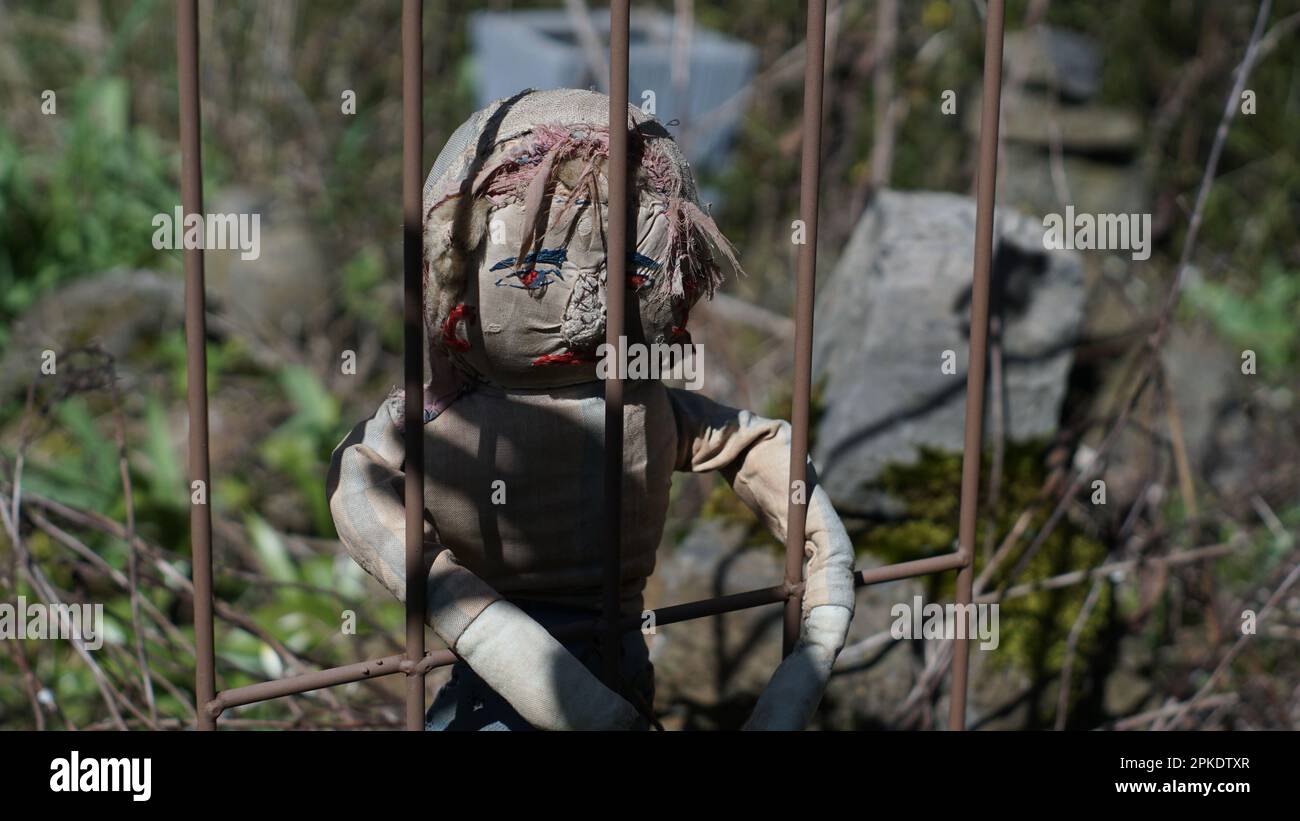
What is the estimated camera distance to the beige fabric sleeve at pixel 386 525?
130 cm

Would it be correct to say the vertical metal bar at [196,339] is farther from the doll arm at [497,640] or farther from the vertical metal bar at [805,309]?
the vertical metal bar at [805,309]

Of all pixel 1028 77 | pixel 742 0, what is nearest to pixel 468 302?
pixel 1028 77

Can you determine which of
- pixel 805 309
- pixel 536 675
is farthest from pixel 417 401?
pixel 805 309

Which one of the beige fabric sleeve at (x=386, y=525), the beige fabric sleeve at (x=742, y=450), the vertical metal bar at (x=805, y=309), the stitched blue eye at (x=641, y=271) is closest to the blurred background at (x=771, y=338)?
the beige fabric sleeve at (x=386, y=525)

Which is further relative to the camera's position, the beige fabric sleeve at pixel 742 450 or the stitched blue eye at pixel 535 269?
the beige fabric sleeve at pixel 742 450

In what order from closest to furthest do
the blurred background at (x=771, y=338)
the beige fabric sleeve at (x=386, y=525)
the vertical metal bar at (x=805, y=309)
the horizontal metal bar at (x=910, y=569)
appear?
the beige fabric sleeve at (x=386, y=525) < the vertical metal bar at (x=805, y=309) < the horizontal metal bar at (x=910, y=569) < the blurred background at (x=771, y=338)

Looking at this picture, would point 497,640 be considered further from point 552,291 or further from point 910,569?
point 910,569

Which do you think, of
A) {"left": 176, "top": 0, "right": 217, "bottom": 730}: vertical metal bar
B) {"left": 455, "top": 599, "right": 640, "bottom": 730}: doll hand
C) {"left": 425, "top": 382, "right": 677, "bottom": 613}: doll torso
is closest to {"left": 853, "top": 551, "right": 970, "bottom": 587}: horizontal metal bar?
{"left": 425, "top": 382, "right": 677, "bottom": 613}: doll torso

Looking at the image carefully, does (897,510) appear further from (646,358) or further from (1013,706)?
(646,358)

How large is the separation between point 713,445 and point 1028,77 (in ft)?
12.8

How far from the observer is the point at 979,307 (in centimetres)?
164

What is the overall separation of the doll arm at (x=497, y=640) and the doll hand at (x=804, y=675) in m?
0.16

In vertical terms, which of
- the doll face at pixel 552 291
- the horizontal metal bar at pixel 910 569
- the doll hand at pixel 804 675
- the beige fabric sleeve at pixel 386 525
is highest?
the doll face at pixel 552 291

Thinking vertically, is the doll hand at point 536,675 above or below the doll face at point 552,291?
below
